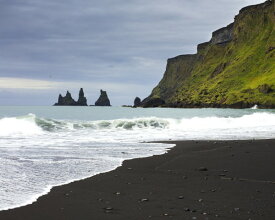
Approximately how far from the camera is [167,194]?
387 inches

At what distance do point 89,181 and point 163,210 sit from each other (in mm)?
3751

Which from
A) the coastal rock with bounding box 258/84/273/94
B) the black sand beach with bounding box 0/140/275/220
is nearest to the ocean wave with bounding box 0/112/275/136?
the black sand beach with bounding box 0/140/275/220

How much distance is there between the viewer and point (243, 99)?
170000mm

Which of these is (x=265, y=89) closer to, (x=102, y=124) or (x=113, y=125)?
(x=113, y=125)

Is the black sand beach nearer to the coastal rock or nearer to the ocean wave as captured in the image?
the ocean wave

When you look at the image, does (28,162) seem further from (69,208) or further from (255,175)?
(255,175)

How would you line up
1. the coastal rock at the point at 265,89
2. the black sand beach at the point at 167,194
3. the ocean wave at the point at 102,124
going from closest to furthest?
the black sand beach at the point at 167,194 < the ocean wave at the point at 102,124 < the coastal rock at the point at 265,89

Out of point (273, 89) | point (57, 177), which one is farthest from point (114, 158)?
point (273, 89)

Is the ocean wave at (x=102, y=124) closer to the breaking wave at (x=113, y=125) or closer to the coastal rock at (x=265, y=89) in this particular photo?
the breaking wave at (x=113, y=125)

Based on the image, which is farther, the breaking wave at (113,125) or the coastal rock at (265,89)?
the coastal rock at (265,89)

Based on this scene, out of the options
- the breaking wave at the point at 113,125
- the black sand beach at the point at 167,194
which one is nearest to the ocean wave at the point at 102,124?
the breaking wave at the point at 113,125

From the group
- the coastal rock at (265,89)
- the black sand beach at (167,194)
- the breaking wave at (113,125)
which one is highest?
the coastal rock at (265,89)

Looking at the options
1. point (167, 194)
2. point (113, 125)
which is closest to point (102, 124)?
point (113, 125)

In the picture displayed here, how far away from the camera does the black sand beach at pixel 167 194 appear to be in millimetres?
8023
